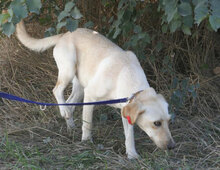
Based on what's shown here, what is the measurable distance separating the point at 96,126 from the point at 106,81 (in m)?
0.85

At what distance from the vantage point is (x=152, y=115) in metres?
3.19

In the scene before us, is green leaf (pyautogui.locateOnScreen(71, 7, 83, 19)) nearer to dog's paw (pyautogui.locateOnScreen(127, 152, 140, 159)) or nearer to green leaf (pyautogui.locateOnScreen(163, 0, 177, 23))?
green leaf (pyautogui.locateOnScreen(163, 0, 177, 23))

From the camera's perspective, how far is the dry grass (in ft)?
11.3

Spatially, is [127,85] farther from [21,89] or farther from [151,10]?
[21,89]

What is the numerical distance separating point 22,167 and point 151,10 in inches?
110

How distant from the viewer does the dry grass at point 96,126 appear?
344cm

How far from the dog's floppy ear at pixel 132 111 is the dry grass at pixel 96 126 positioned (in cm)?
46

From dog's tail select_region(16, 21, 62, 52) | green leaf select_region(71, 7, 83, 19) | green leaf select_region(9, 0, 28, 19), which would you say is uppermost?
green leaf select_region(9, 0, 28, 19)

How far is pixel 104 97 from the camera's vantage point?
12.7 feet

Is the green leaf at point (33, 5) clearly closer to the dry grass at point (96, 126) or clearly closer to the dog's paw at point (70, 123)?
the dry grass at point (96, 126)

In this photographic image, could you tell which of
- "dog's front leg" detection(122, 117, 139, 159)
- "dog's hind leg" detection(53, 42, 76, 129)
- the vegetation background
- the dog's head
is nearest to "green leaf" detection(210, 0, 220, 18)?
the vegetation background

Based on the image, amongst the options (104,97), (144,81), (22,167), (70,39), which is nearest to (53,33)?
(70,39)

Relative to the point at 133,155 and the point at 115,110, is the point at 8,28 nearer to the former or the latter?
the point at 133,155

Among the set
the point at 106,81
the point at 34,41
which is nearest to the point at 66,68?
the point at 34,41
